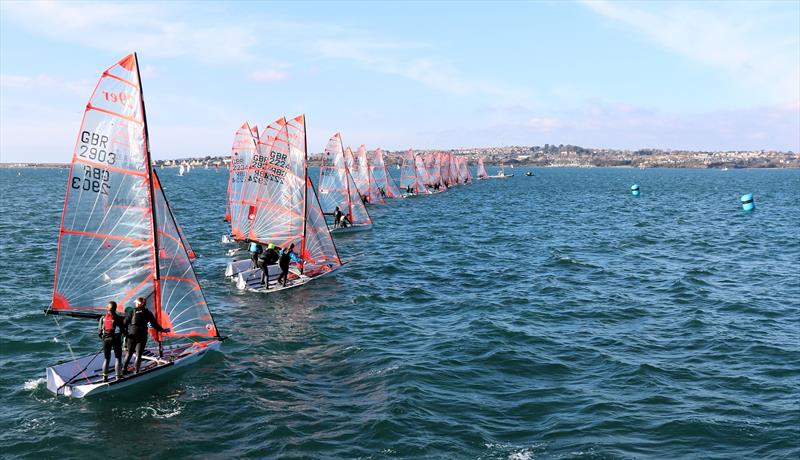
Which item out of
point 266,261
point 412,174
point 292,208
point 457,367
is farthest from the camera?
point 412,174

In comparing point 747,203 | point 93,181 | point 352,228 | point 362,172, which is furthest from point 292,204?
point 747,203

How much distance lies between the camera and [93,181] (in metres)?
17.5

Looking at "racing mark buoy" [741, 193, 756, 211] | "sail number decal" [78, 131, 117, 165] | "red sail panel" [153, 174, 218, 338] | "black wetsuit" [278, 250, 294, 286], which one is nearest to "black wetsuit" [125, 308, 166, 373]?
"red sail panel" [153, 174, 218, 338]

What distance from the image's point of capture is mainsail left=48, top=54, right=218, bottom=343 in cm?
1727

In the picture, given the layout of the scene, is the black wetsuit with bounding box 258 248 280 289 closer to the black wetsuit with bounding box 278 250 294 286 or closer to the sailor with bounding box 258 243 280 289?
the sailor with bounding box 258 243 280 289

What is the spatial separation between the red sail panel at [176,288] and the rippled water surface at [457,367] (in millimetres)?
1269

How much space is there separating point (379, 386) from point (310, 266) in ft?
53.8

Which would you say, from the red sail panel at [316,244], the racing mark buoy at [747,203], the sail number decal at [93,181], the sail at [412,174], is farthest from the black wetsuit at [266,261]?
the sail at [412,174]

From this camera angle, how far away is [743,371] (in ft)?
64.3

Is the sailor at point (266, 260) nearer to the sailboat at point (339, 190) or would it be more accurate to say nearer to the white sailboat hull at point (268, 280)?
the white sailboat hull at point (268, 280)

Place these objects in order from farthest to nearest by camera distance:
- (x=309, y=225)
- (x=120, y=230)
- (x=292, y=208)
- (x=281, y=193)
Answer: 1. (x=281, y=193)
2. (x=292, y=208)
3. (x=309, y=225)
4. (x=120, y=230)

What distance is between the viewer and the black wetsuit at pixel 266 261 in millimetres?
Result: 29547

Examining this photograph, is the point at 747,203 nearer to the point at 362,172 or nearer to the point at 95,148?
the point at 362,172

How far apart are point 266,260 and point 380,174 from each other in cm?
5800
